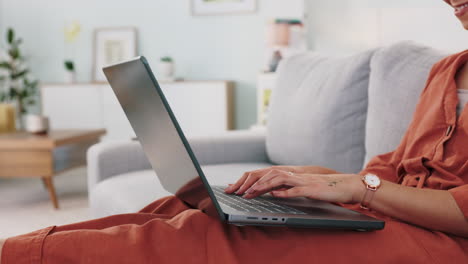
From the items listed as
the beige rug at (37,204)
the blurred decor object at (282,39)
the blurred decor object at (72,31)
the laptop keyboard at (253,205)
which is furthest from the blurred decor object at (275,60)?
the laptop keyboard at (253,205)

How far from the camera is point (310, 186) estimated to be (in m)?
0.95

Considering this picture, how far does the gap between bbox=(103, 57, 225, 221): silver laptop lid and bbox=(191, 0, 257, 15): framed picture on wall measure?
3623 millimetres

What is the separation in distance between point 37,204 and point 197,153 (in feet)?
5.32

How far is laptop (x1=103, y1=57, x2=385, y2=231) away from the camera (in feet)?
2.69

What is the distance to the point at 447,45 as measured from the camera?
1928 millimetres

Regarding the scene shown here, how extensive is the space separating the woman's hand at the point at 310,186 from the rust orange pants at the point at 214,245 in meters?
0.09

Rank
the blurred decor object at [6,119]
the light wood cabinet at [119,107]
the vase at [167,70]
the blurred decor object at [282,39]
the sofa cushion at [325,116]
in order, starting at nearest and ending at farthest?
the sofa cushion at [325,116] → the blurred decor object at [282,39] → the blurred decor object at [6,119] → the light wood cabinet at [119,107] → the vase at [167,70]

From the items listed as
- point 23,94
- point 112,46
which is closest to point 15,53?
point 23,94

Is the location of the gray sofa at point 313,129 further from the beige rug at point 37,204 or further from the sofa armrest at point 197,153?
the beige rug at point 37,204

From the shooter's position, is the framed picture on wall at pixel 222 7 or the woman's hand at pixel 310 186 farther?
the framed picture on wall at pixel 222 7

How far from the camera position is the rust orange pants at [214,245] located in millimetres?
791

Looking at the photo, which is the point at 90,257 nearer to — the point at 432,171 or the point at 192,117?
the point at 432,171

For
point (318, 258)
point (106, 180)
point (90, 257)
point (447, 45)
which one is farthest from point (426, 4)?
point (90, 257)

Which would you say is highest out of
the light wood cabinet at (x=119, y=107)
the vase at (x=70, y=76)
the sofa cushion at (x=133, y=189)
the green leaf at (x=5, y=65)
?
the green leaf at (x=5, y=65)
